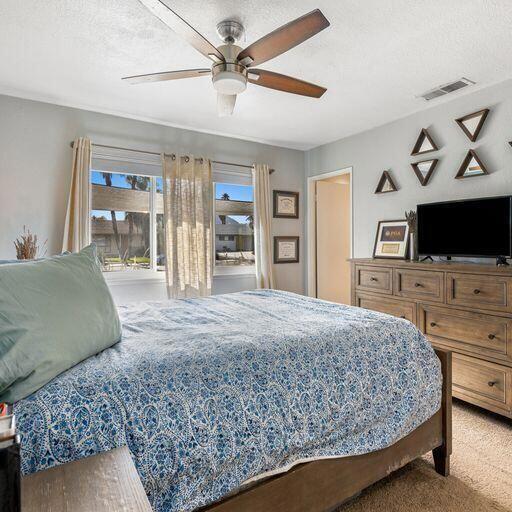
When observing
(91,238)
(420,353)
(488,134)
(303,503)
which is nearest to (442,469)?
(420,353)

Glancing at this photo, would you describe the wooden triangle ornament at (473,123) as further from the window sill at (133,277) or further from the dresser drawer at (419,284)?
the window sill at (133,277)

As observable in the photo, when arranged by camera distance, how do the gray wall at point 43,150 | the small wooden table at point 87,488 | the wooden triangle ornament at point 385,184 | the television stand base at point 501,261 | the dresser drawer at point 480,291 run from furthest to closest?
1. the wooden triangle ornament at point 385,184
2. the gray wall at point 43,150
3. the television stand base at point 501,261
4. the dresser drawer at point 480,291
5. the small wooden table at point 87,488

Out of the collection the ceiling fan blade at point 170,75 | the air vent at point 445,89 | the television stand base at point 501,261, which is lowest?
the television stand base at point 501,261

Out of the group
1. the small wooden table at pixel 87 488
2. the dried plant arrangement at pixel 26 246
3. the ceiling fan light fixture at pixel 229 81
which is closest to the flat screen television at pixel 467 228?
the ceiling fan light fixture at pixel 229 81

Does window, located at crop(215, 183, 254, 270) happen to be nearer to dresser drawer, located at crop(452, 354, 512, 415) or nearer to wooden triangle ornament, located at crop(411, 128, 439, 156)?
wooden triangle ornament, located at crop(411, 128, 439, 156)

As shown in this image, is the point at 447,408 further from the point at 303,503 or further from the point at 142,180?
the point at 142,180

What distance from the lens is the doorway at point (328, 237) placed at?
480 cm

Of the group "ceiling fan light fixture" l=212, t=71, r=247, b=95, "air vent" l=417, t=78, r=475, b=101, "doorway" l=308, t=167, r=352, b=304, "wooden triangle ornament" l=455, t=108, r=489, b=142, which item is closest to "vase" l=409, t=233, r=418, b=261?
"wooden triangle ornament" l=455, t=108, r=489, b=142

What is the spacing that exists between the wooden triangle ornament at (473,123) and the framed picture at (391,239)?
0.94 metres

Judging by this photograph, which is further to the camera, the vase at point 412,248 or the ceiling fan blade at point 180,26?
the vase at point 412,248

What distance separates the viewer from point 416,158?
345 centimetres

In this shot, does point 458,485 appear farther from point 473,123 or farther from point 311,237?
→ point 311,237

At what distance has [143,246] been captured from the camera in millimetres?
3842

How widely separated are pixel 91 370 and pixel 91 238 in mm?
2670
